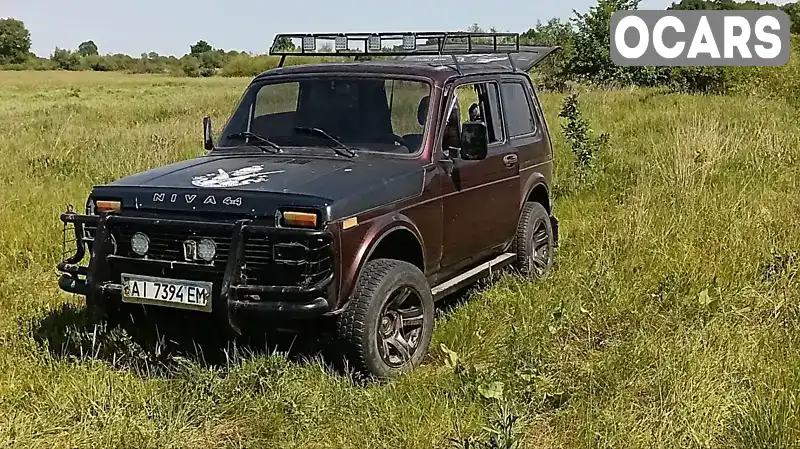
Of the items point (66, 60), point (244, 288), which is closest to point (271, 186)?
point (244, 288)

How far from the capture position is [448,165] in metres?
5.79

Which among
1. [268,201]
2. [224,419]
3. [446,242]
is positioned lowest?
[224,419]

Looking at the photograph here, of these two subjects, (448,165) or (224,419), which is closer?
(224,419)

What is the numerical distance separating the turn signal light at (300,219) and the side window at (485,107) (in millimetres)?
2324

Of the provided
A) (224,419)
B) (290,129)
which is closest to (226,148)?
(290,129)

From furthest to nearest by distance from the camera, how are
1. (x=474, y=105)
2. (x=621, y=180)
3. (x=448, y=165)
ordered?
(x=621, y=180), (x=474, y=105), (x=448, y=165)

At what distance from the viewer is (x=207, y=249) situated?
15.4 ft

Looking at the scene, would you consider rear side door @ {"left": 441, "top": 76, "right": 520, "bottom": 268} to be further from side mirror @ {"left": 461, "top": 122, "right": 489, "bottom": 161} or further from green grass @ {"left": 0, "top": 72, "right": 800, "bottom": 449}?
green grass @ {"left": 0, "top": 72, "right": 800, "bottom": 449}

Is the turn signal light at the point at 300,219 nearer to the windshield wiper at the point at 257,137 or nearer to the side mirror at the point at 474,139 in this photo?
the windshield wiper at the point at 257,137

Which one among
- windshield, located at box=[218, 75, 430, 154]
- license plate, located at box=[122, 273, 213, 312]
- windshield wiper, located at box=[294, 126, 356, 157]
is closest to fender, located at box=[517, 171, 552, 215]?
windshield, located at box=[218, 75, 430, 154]

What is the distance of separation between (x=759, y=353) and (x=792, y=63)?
2655 centimetres

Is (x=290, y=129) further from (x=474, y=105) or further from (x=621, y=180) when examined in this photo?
(x=621, y=180)

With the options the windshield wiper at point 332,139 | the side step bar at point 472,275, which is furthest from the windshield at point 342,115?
the side step bar at point 472,275

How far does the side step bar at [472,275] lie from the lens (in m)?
5.78
